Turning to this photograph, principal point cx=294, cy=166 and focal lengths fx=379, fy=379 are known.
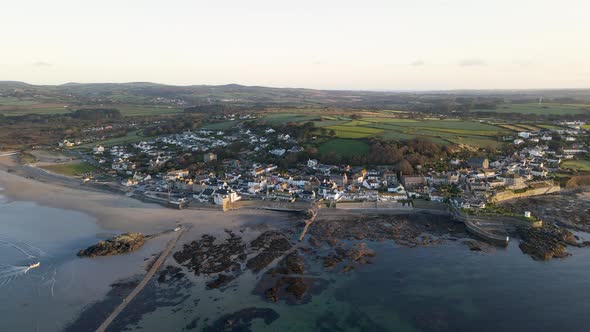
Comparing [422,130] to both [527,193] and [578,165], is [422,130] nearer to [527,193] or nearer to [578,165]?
[578,165]

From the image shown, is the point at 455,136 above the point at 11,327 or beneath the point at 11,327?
above

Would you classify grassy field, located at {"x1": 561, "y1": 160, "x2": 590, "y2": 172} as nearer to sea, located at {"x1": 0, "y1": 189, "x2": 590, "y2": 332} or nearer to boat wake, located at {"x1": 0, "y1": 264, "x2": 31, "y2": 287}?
sea, located at {"x1": 0, "y1": 189, "x2": 590, "y2": 332}

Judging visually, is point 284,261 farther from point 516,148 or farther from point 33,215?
point 516,148

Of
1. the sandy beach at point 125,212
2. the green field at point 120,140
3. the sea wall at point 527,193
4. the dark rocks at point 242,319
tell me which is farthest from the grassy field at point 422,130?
the dark rocks at point 242,319

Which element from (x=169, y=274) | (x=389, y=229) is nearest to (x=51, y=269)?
(x=169, y=274)

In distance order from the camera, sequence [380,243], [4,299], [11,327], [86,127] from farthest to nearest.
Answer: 1. [86,127]
2. [380,243]
3. [4,299]
4. [11,327]

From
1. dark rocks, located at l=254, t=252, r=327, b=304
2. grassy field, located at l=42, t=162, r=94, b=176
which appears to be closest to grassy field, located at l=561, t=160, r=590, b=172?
dark rocks, located at l=254, t=252, r=327, b=304

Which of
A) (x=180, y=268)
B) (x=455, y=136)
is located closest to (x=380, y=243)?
(x=180, y=268)
